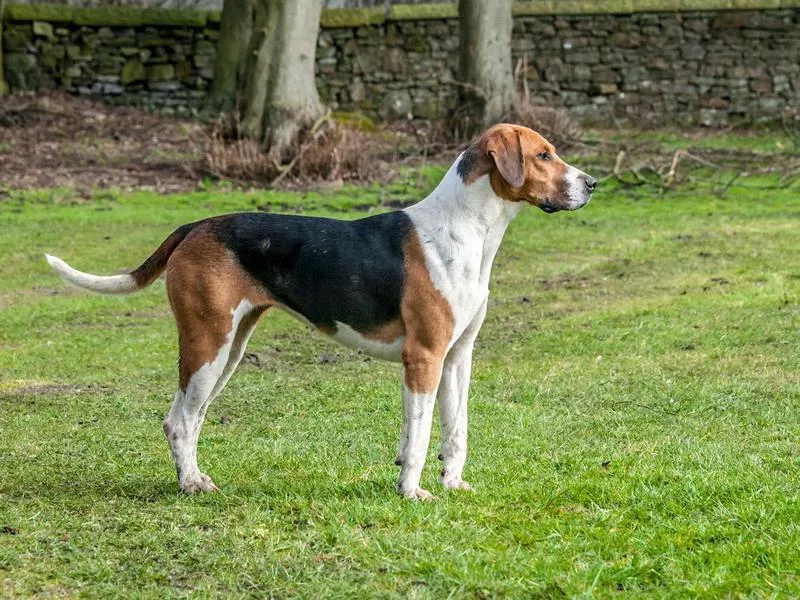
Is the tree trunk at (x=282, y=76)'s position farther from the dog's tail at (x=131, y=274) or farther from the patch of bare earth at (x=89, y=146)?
the dog's tail at (x=131, y=274)

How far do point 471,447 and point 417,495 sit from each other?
4.33 ft

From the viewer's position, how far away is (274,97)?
60.7 feet

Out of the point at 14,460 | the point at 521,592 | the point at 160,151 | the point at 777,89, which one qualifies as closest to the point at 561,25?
the point at 777,89

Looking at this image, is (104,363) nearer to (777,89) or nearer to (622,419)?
(622,419)

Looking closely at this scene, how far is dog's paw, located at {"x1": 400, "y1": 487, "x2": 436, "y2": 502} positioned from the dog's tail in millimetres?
1612

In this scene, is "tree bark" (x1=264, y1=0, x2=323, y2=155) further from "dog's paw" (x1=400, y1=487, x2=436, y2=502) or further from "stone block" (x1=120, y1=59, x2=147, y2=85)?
"dog's paw" (x1=400, y1=487, x2=436, y2=502)

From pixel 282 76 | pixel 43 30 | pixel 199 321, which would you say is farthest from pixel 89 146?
pixel 199 321

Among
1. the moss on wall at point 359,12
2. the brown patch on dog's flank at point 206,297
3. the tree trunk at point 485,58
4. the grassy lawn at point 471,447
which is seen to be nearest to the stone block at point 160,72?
the moss on wall at point 359,12

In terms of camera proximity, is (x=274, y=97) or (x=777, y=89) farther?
(x=777, y=89)

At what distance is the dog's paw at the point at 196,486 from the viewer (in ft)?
20.0

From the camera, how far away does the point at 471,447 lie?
709cm

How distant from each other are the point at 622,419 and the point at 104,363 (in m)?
3.95

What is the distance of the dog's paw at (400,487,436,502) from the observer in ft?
18.9

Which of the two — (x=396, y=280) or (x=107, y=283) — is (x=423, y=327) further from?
(x=107, y=283)
